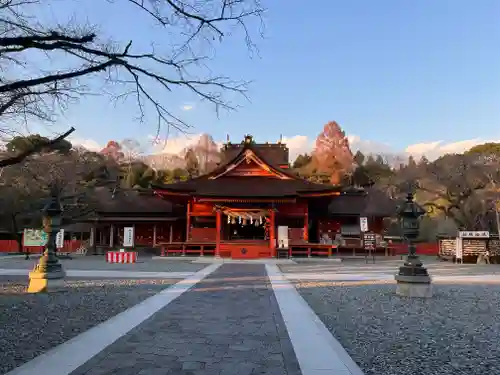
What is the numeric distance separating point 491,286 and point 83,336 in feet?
41.0

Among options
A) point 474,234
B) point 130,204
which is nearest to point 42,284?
point 130,204

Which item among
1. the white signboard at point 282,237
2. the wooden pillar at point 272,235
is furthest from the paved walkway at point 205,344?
the white signboard at point 282,237

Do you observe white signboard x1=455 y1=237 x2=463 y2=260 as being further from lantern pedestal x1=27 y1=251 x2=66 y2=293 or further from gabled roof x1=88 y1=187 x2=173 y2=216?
lantern pedestal x1=27 y1=251 x2=66 y2=293

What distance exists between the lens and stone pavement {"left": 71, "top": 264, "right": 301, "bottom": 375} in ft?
14.5

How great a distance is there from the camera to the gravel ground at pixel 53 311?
531 cm

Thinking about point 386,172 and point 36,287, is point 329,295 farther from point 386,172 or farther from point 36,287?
point 386,172

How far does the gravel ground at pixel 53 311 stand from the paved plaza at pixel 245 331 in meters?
0.02

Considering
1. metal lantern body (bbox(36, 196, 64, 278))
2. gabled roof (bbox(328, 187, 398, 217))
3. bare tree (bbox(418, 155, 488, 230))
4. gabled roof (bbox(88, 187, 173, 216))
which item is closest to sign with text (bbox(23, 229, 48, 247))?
gabled roof (bbox(88, 187, 173, 216))

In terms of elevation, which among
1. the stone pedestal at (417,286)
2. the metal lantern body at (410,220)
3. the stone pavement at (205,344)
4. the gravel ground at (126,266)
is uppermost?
the metal lantern body at (410,220)

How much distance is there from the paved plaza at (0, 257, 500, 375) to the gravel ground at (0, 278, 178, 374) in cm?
2

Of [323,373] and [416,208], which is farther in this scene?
[416,208]

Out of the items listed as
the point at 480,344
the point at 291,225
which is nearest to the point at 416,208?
the point at 480,344

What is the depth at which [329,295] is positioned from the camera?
10117 mm

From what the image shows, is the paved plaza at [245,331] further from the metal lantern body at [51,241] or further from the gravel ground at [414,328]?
the metal lantern body at [51,241]
